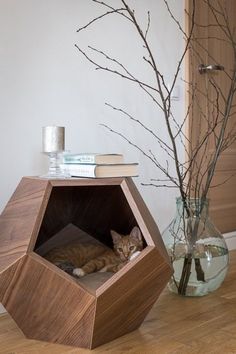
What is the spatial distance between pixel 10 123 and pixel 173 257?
2.93 feet

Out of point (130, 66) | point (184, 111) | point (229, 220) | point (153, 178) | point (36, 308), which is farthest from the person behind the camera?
point (229, 220)

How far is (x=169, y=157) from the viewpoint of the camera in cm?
237

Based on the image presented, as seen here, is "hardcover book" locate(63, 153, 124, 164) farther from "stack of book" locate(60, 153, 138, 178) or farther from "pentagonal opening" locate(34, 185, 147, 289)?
"pentagonal opening" locate(34, 185, 147, 289)

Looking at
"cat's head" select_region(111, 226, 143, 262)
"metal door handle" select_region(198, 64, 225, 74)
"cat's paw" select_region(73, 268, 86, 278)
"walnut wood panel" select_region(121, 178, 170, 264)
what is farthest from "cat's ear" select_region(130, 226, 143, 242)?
"metal door handle" select_region(198, 64, 225, 74)

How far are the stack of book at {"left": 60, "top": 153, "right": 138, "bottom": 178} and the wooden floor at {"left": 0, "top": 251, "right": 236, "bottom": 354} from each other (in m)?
0.56

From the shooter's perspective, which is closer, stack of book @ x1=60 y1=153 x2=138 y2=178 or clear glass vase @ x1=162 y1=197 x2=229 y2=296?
stack of book @ x1=60 y1=153 x2=138 y2=178

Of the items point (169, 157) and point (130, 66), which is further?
point (169, 157)

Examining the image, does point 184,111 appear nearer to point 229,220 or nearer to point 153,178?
point 153,178

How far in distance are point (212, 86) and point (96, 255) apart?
1.39 meters

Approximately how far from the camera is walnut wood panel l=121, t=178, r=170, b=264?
55.5 inches

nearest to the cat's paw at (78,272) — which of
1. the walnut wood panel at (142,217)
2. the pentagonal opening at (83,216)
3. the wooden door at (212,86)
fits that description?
the pentagonal opening at (83,216)

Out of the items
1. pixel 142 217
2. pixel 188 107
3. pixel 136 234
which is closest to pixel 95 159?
pixel 142 217

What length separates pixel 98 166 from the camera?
56.4 inches

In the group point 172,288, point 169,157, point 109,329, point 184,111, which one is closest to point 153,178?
point 169,157
